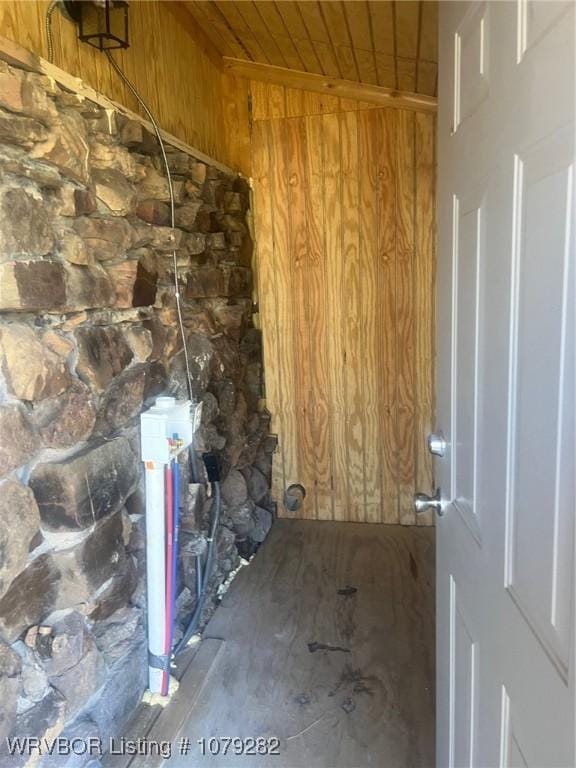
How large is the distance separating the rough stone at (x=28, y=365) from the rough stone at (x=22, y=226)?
17 cm

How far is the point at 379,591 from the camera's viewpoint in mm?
2588

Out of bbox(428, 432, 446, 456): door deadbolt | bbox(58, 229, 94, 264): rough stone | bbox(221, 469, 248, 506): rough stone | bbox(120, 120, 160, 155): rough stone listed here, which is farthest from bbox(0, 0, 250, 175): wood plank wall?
bbox(221, 469, 248, 506): rough stone

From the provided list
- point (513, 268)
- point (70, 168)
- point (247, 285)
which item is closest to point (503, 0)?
point (513, 268)

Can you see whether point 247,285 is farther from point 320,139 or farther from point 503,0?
point 503,0

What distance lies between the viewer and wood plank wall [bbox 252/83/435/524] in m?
2.97

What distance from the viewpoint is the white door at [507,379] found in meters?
0.67

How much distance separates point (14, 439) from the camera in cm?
A: 130

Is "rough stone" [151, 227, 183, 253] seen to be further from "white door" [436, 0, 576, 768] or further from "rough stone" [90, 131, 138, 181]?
"white door" [436, 0, 576, 768]

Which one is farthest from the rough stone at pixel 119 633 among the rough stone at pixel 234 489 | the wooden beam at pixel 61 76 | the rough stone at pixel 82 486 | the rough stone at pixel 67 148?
the wooden beam at pixel 61 76

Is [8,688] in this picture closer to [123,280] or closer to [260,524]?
[123,280]

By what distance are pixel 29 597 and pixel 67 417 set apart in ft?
1.41

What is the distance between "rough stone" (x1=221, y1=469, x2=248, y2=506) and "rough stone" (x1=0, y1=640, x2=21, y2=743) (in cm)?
140

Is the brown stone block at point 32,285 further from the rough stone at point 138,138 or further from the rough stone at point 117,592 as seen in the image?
the rough stone at point 117,592

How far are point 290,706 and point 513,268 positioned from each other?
166 centimetres
